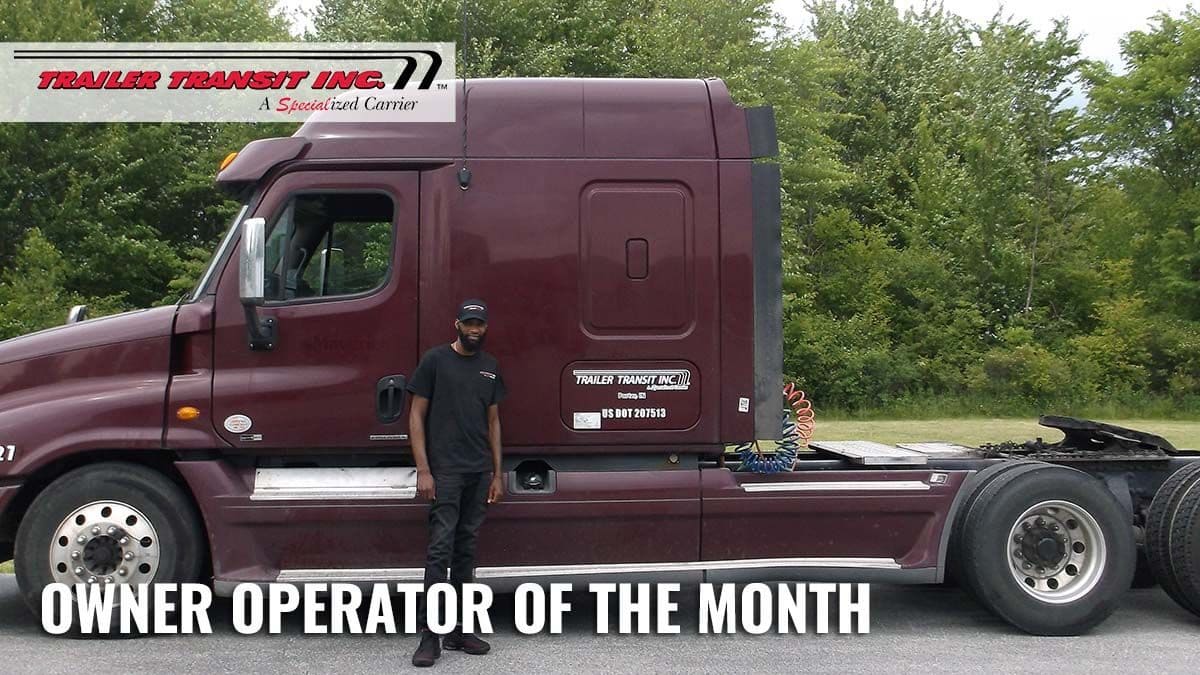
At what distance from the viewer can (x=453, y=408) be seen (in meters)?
6.09

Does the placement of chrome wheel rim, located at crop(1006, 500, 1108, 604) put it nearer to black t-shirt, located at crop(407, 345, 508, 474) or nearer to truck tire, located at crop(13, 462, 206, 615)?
black t-shirt, located at crop(407, 345, 508, 474)

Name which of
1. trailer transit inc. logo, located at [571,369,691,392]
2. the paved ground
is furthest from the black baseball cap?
the paved ground

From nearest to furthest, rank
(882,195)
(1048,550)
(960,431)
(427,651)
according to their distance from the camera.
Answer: (427,651) < (1048,550) < (960,431) < (882,195)

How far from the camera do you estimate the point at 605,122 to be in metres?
6.77

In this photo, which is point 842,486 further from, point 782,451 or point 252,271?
point 252,271

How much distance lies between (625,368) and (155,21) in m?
27.2

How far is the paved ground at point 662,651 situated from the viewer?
5957mm

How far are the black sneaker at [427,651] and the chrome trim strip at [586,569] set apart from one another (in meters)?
0.58

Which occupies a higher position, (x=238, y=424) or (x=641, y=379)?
(x=641, y=379)

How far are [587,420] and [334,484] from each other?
4.83 feet

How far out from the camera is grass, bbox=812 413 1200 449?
55.4ft

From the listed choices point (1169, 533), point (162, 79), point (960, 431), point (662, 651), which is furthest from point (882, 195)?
point (662, 651)

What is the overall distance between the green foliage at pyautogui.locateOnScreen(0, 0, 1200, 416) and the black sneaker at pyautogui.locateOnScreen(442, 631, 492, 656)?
1985 cm

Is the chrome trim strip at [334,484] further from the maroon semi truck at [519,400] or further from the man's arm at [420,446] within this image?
the man's arm at [420,446]
